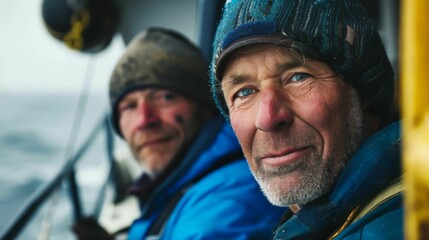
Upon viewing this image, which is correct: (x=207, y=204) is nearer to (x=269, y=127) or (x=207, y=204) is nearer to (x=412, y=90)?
(x=269, y=127)

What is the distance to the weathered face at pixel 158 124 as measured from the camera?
213 centimetres

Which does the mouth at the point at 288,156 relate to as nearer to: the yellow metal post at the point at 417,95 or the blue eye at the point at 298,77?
the blue eye at the point at 298,77

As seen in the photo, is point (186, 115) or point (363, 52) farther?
Result: point (186, 115)

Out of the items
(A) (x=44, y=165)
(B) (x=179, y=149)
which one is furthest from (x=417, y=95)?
(A) (x=44, y=165)

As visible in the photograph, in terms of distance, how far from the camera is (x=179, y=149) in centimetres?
213

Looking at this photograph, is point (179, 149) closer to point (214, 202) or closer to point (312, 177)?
point (214, 202)

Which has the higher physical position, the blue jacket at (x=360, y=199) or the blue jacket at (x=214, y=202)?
the blue jacket at (x=360, y=199)

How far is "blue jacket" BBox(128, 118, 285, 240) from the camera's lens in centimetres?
151

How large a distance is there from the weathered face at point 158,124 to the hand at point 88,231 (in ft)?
1.61

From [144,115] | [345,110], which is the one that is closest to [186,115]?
[144,115]

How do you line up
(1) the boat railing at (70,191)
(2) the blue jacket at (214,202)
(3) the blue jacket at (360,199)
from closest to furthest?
(3) the blue jacket at (360,199), (2) the blue jacket at (214,202), (1) the boat railing at (70,191)

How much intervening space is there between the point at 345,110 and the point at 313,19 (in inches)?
8.2

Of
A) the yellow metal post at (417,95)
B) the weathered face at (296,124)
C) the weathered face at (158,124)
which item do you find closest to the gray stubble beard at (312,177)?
the weathered face at (296,124)

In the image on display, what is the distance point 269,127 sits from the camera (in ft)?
3.48
